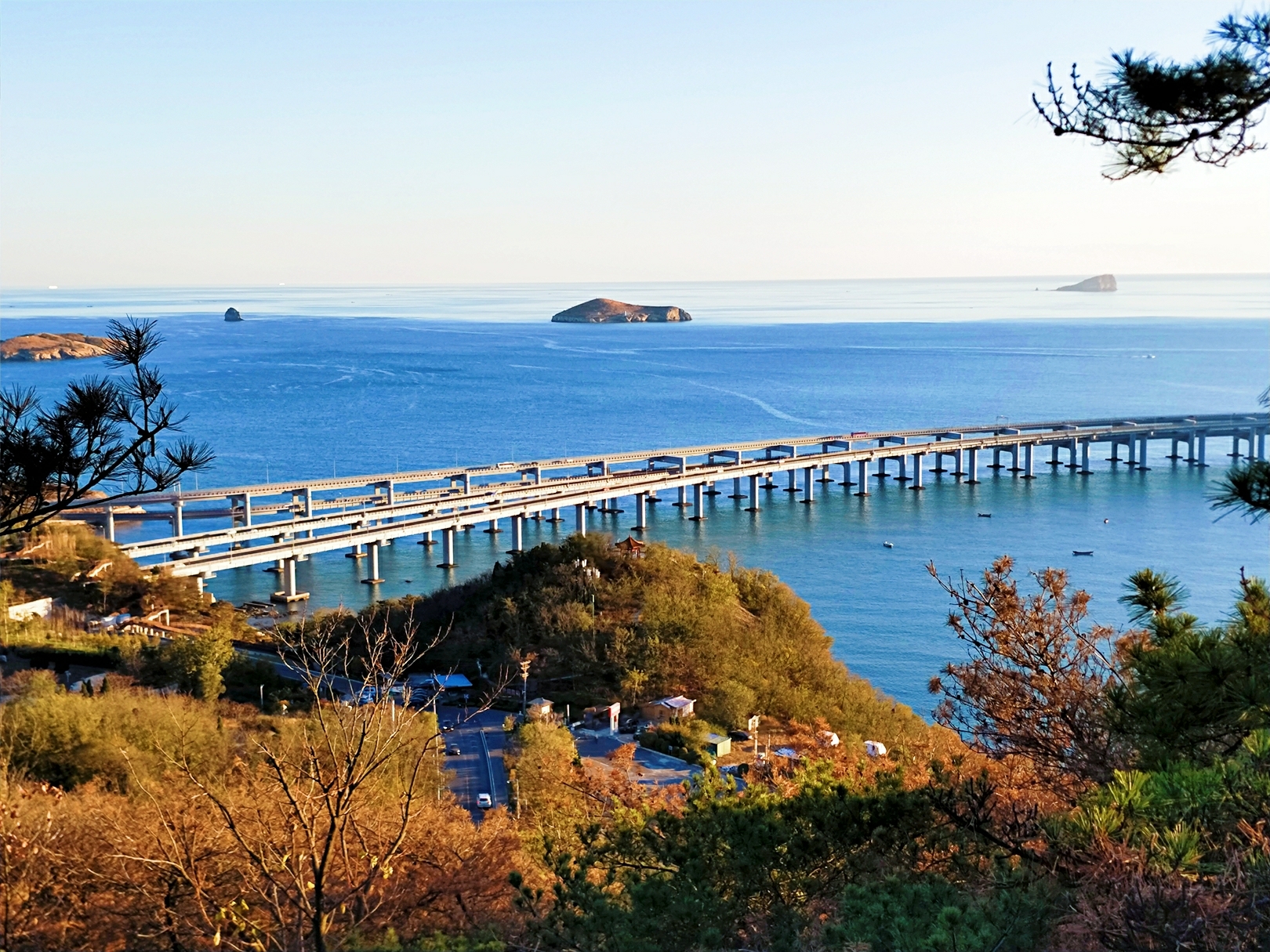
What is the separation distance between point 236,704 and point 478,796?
4662 mm

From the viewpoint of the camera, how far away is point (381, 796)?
8.90 metres

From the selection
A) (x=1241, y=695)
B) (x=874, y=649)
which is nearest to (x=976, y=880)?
(x=1241, y=695)

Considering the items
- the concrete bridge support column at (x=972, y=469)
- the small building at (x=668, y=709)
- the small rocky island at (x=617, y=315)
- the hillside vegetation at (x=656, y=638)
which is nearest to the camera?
the small building at (x=668, y=709)

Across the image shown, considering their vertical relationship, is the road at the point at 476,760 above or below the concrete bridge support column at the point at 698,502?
above

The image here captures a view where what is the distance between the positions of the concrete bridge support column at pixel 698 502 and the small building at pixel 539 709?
26.1m

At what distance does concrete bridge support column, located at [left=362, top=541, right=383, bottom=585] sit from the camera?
112 ft

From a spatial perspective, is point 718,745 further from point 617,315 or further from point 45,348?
point 617,315

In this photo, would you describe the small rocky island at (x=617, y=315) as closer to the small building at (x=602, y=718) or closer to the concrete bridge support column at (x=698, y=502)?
the concrete bridge support column at (x=698, y=502)

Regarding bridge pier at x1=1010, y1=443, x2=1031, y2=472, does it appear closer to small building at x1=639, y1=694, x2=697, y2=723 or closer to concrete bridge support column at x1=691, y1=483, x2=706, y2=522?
concrete bridge support column at x1=691, y1=483, x2=706, y2=522

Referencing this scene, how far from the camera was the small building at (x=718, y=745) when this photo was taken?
14570 mm

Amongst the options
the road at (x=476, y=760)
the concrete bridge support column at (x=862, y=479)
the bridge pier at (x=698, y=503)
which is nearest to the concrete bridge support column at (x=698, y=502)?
the bridge pier at (x=698, y=503)

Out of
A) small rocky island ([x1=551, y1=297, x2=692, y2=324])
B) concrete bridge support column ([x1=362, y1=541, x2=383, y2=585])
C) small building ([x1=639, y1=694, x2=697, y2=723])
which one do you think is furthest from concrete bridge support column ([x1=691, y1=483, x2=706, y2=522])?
small rocky island ([x1=551, y1=297, x2=692, y2=324])

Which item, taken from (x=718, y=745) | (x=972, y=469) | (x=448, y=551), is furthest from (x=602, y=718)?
(x=972, y=469)

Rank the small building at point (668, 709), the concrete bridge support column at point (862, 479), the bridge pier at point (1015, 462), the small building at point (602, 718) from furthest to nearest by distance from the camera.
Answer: the bridge pier at point (1015, 462) < the concrete bridge support column at point (862, 479) < the small building at point (668, 709) < the small building at point (602, 718)
